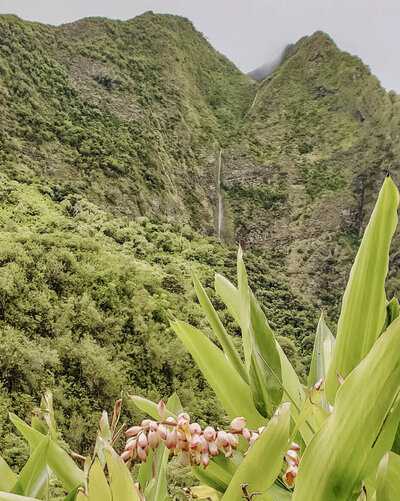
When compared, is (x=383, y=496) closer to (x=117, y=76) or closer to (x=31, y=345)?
(x=31, y=345)

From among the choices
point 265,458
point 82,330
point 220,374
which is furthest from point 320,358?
point 82,330

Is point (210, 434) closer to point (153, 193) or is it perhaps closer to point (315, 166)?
point (153, 193)

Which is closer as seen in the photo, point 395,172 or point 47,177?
point 47,177

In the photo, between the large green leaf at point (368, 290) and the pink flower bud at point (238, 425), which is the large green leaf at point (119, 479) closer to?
the pink flower bud at point (238, 425)

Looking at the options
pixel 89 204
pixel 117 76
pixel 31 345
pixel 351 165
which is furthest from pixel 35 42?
pixel 31 345

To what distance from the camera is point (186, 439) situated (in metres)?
0.42

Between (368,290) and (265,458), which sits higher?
(368,290)

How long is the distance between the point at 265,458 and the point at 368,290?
23cm

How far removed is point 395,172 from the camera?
54.9ft

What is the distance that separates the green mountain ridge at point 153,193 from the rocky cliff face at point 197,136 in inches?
3.3

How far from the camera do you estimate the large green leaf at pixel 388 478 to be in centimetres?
34

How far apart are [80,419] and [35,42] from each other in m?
17.7

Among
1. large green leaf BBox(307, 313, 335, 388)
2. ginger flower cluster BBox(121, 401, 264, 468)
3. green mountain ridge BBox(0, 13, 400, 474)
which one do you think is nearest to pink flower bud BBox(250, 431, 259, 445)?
ginger flower cluster BBox(121, 401, 264, 468)

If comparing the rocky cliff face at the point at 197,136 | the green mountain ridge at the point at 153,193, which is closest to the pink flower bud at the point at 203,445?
the green mountain ridge at the point at 153,193
